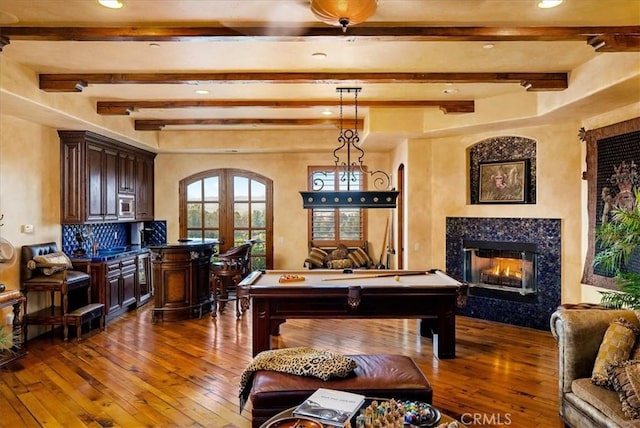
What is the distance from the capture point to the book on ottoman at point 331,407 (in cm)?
221

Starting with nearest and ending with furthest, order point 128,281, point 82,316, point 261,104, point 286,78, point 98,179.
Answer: point 286,78 → point 82,316 → point 261,104 → point 98,179 → point 128,281

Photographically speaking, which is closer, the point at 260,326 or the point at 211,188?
the point at 260,326

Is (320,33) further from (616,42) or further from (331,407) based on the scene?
(331,407)

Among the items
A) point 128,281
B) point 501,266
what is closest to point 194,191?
point 128,281

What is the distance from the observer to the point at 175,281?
6152mm

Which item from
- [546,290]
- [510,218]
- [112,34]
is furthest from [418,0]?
[546,290]

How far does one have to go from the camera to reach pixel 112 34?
10.5 feet

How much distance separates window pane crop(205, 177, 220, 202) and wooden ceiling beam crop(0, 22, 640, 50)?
5171 mm

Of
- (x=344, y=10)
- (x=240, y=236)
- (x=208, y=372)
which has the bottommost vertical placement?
(x=208, y=372)

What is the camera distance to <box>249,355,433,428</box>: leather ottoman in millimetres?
2758

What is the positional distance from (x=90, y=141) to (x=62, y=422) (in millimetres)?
4082

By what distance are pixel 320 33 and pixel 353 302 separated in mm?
2487

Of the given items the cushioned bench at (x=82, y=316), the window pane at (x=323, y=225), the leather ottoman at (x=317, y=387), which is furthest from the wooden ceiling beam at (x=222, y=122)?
the leather ottoman at (x=317, y=387)

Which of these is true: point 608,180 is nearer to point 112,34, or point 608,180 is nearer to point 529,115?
point 529,115
